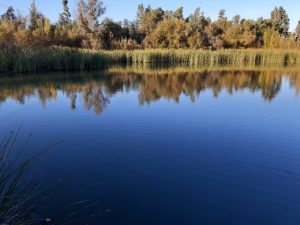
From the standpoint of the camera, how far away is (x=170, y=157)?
15.3 ft

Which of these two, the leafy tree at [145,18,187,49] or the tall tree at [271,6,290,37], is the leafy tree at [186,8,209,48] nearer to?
the leafy tree at [145,18,187,49]

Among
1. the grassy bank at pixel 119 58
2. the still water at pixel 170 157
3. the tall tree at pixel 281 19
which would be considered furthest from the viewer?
the tall tree at pixel 281 19

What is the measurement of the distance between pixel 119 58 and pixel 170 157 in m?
23.3

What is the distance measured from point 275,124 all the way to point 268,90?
18.6 ft

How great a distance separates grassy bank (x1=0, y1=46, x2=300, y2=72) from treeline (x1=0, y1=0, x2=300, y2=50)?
7036 mm

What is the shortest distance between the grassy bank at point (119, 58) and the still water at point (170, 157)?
7.66m

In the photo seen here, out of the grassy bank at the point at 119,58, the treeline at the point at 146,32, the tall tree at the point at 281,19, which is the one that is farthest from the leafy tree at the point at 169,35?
the tall tree at the point at 281,19

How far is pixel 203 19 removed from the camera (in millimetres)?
46188

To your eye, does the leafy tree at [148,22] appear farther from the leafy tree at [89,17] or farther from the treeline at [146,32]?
the leafy tree at [89,17]

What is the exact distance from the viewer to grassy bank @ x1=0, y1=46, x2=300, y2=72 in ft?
53.2

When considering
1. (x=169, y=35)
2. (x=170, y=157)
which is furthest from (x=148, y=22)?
(x=170, y=157)

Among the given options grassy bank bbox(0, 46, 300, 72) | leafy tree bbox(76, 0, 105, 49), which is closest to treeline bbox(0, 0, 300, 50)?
leafy tree bbox(76, 0, 105, 49)

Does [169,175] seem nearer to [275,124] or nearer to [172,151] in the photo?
[172,151]

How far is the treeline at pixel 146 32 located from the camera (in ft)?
111
